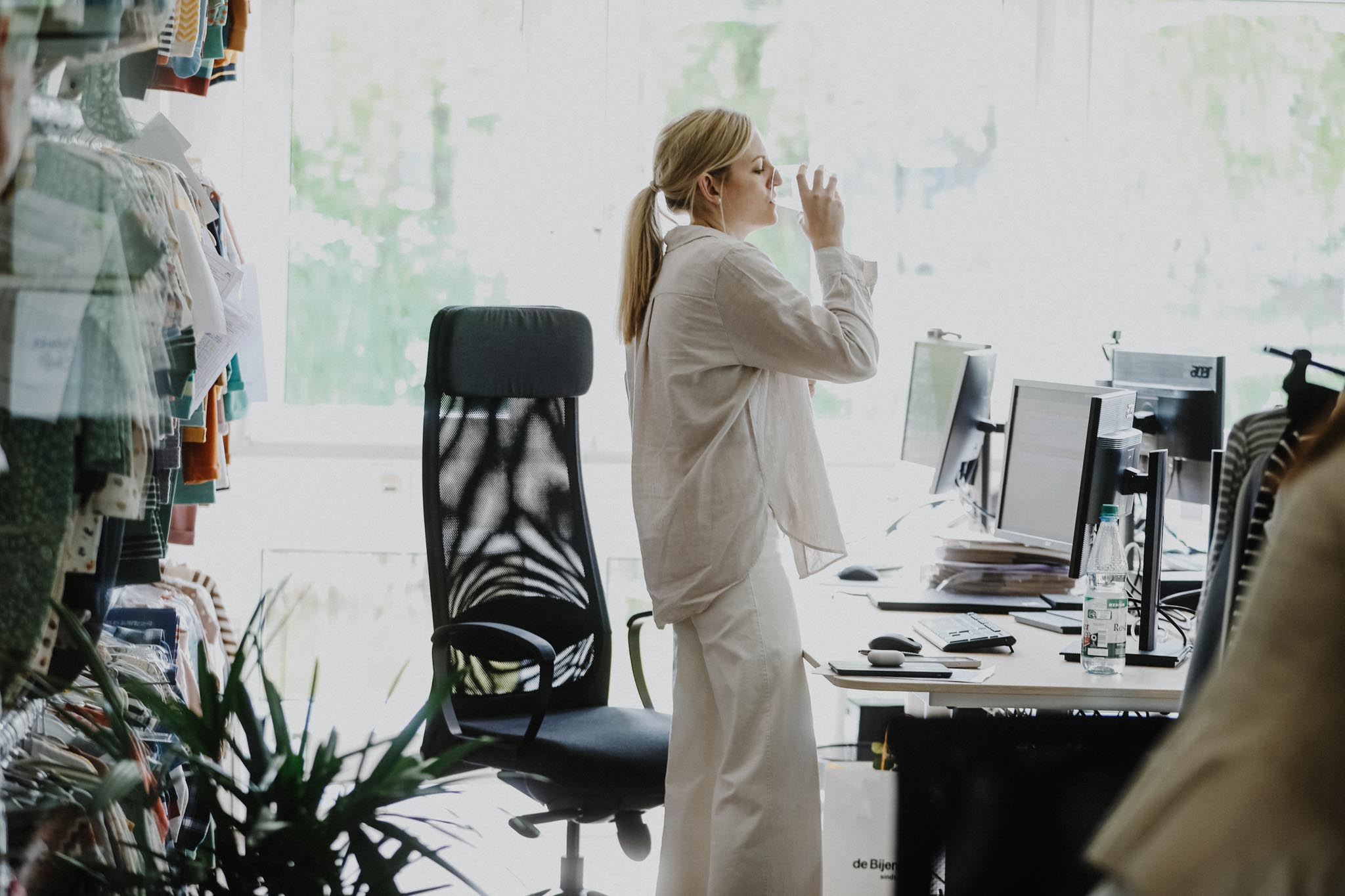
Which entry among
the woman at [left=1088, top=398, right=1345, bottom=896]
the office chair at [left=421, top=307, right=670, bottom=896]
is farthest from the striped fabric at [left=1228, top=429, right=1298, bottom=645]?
the office chair at [left=421, top=307, right=670, bottom=896]

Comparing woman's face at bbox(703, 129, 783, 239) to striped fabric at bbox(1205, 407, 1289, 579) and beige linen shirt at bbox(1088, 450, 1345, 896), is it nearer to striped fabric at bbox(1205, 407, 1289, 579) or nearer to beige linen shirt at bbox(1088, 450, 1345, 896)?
striped fabric at bbox(1205, 407, 1289, 579)

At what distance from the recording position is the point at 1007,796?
166 cm

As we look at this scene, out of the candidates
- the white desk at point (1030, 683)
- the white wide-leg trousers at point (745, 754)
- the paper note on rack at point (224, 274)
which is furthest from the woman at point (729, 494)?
the paper note on rack at point (224, 274)

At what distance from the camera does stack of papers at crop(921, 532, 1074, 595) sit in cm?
255

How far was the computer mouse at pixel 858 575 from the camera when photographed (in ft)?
9.05

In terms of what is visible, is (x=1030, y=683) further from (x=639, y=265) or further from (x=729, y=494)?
(x=639, y=265)

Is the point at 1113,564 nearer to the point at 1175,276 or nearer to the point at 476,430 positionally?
the point at 476,430

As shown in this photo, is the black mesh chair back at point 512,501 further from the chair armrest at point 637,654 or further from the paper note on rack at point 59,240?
the paper note on rack at point 59,240

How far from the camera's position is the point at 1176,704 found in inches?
75.6

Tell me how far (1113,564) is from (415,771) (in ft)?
3.98

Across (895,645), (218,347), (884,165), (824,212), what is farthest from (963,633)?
(884,165)

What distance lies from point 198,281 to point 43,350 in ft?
2.38

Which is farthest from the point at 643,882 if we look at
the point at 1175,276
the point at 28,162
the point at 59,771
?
the point at 1175,276

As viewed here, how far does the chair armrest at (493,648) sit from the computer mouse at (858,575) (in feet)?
2.44
